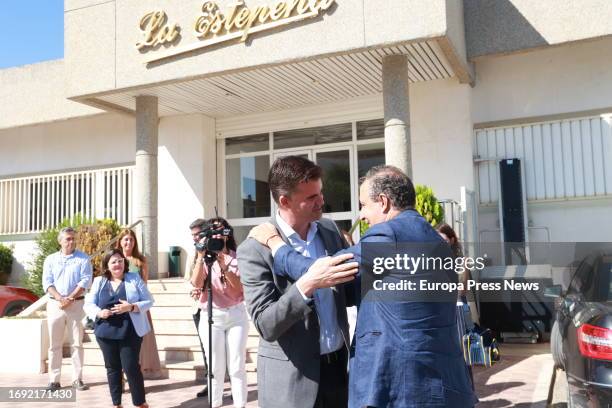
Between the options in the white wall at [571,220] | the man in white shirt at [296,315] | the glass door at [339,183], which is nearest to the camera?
the man in white shirt at [296,315]

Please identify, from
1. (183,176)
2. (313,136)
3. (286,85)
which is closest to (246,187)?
(183,176)

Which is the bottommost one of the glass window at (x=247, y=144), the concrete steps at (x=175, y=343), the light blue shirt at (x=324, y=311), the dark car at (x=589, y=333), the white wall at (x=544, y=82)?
the concrete steps at (x=175, y=343)

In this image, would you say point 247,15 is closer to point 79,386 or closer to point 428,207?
point 428,207

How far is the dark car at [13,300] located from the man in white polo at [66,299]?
4844 millimetres

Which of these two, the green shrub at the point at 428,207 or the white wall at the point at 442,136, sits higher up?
the white wall at the point at 442,136

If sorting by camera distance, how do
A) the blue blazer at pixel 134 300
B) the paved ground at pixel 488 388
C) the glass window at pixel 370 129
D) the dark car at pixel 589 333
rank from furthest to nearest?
the glass window at pixel 370 129 < the paved ground at pixel 488 388 < the blue blazer at pixel 134 300 < the dark car at pixel 589 333

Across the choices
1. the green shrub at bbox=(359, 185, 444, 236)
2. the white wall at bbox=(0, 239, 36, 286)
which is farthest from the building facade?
the white wall at bbox=(0, 239, 36, 286)

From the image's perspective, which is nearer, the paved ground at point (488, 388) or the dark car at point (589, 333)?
the dark car at point (589, 333)

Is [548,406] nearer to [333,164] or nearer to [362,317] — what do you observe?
[362,317]

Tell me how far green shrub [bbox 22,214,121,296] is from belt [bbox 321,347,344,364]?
9315mm

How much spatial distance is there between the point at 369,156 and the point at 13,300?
7.58m

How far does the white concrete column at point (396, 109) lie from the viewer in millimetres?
9383

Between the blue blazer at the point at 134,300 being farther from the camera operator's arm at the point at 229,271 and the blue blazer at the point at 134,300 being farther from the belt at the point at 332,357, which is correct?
the belt at the point at 332,357

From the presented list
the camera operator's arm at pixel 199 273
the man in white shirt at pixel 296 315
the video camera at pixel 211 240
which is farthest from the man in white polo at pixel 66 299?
the man in white shirt at pixel 296 315
